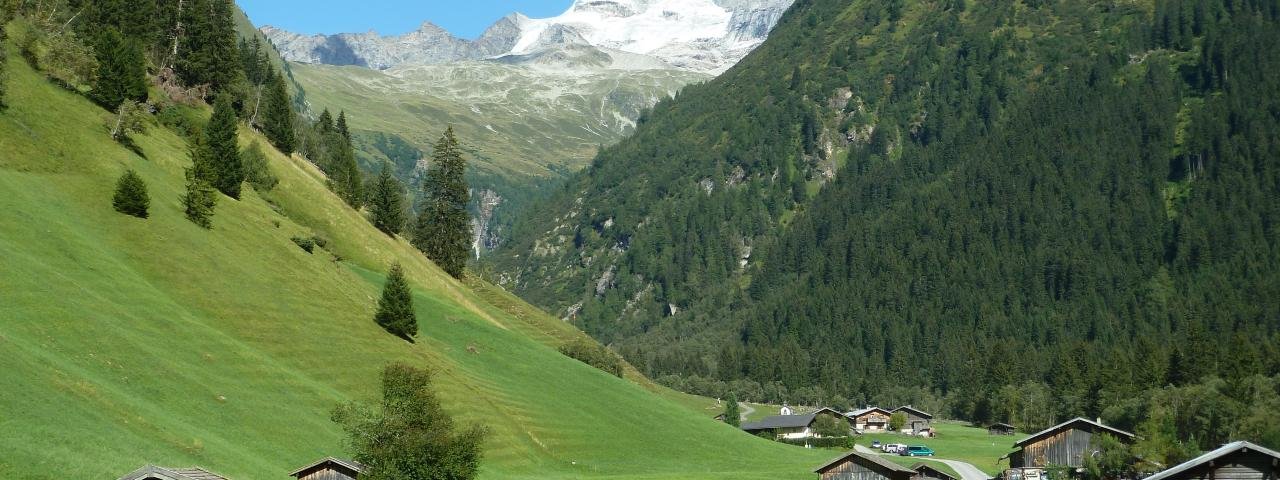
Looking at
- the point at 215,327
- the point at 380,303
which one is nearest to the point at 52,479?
the point at 215,327

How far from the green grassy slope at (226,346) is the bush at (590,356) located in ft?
32.1

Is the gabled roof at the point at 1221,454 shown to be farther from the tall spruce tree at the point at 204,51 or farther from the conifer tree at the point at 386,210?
the tall spruce tree at the point at 204,51

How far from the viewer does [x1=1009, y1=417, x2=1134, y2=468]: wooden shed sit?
117 meters

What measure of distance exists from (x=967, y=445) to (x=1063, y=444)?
55843mm

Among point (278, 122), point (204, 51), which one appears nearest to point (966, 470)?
point (278, 122)

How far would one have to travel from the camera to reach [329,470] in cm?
6150

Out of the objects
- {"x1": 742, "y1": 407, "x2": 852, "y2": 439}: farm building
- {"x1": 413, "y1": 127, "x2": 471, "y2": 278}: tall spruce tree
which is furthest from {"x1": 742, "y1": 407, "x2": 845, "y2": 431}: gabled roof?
{"x1": 413, "y1": 127, "x2": 471, "y2": 278}: tall spruce tree

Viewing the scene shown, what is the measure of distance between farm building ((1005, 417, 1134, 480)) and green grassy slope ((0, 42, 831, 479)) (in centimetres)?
2355

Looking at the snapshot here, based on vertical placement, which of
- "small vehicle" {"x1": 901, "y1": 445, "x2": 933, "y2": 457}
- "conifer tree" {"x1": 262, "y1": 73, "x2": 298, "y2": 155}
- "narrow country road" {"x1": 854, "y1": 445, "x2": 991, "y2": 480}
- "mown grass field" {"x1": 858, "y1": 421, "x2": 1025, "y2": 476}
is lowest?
"narrow country road" {"x1": 854, "y1": 445, "x2": 991, "y2": 480}

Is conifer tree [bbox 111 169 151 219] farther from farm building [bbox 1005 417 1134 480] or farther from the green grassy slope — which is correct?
farm building [bbox 1005 417 1134 480]

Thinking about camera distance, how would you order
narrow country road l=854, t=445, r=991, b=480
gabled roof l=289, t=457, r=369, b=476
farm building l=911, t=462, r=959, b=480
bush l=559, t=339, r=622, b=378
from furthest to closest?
bush l=559, t=339, r=622, b=378
narrow country road l=854, t=445, r=991, b=480
farm building l=911, t=462, r=959, b=480
gabled roof l=289, t=457, r=369, b=476

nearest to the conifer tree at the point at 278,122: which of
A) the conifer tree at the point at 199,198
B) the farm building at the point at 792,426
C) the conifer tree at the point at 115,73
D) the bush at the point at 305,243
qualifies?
the conifer tree at the point at 115,73

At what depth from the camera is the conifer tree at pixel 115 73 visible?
119 meters

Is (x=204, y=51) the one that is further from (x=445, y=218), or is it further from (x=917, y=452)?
(x=917, y=452)
